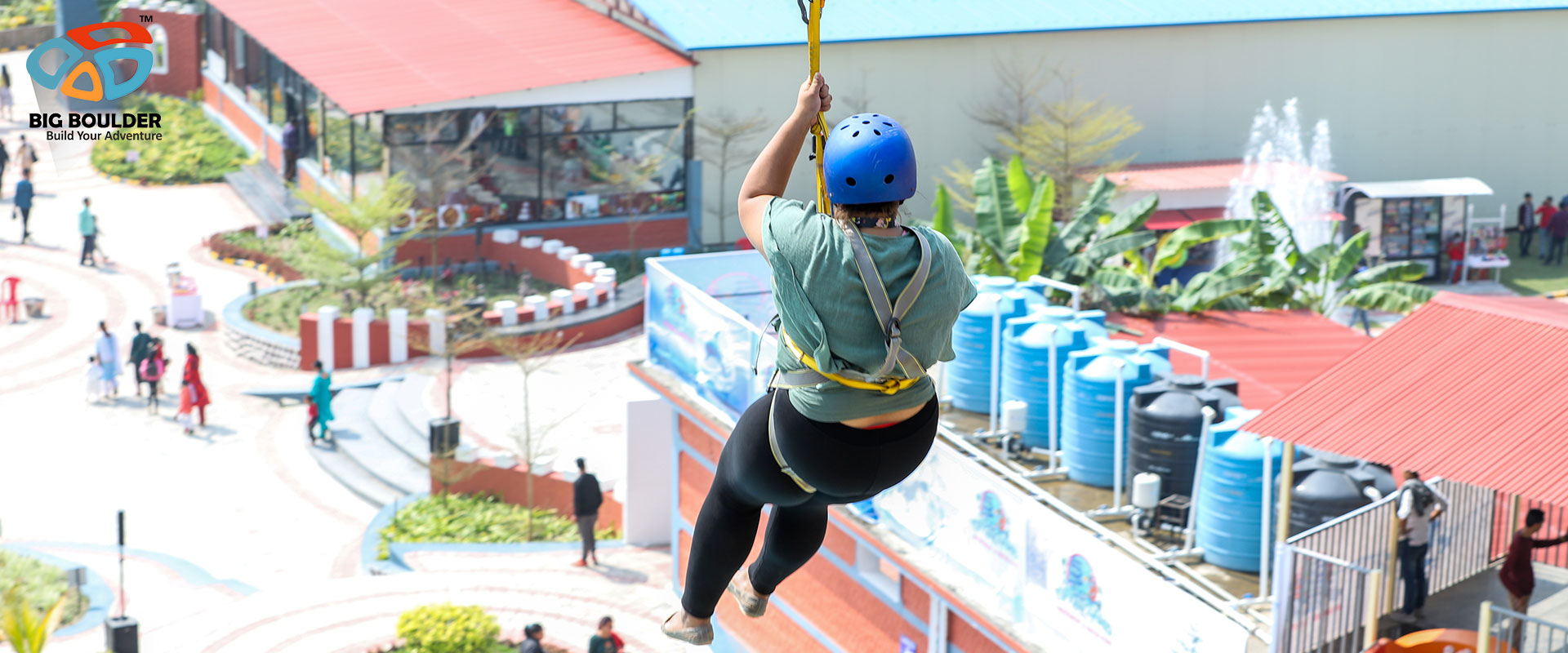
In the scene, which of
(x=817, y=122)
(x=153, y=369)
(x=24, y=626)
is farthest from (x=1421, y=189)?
(x=817, y=122)

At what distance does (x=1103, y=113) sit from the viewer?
3550cm

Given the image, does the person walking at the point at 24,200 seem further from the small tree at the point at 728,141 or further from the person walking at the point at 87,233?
the small tree at the point at 728,141

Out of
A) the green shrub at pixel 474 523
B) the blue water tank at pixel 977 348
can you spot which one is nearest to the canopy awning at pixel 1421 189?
the green shrub at pixel 474 523

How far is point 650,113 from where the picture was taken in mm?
35375

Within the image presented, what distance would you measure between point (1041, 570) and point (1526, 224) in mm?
30095

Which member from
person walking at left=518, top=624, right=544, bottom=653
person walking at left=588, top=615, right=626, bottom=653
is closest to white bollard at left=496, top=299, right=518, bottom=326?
person walking at left=588, top=615, right=626, bottom=653

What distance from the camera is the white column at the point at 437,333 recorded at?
30109 mm

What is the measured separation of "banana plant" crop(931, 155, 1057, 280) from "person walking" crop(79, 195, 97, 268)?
728 inches

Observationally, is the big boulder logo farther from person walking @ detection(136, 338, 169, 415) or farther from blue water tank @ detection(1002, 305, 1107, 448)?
blue water tank @ detection(1002, 305, 1107, 448)

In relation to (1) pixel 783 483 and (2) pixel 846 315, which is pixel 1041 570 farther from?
(2) pixel 846 315

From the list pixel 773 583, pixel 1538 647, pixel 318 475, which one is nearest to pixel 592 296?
pixel 318 475

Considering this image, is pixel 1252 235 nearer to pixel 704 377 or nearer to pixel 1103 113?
pixel 704 377

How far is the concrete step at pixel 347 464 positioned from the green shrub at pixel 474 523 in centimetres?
65

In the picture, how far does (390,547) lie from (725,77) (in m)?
15.8
